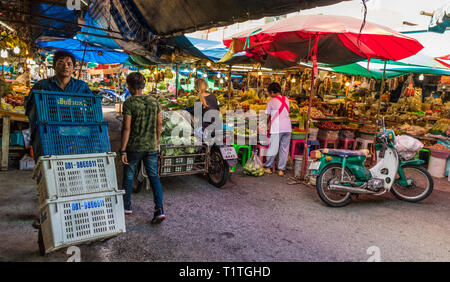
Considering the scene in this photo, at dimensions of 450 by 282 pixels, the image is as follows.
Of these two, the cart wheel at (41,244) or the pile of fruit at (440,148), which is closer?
the cart wheel at (41,244)

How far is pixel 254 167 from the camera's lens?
22.4 ft

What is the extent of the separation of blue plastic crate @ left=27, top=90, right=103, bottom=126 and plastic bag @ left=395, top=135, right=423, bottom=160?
16.6 feet

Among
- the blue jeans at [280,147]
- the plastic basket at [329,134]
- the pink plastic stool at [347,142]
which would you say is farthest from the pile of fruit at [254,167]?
the pink plastic stool at [347,142]

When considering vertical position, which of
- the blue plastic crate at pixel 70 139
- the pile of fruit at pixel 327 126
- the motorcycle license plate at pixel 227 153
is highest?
the blue plastic crate at pixel 70 139

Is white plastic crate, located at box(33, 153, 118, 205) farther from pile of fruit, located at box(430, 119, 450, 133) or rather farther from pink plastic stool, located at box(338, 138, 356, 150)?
pile of fruit, located at box(430, 119, 450, 133)

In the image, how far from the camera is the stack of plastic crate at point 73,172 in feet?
8.45

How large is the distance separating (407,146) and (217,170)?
11.8 feet

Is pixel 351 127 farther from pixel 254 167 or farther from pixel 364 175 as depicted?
pixel 364 175

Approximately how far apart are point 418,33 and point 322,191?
30.8 feet

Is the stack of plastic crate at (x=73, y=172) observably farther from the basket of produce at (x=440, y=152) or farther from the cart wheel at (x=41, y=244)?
the basket of produce at (x=440, y=152)

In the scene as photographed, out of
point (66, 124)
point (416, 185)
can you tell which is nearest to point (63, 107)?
point (66, 124)

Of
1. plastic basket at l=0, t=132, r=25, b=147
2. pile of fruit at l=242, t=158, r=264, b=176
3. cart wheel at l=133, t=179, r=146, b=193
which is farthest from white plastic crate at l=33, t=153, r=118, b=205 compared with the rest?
pile of fruit at l=242, t=158, r=264, b=176

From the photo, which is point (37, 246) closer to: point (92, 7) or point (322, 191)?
point (322, 191)

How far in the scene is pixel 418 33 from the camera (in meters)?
10.9
